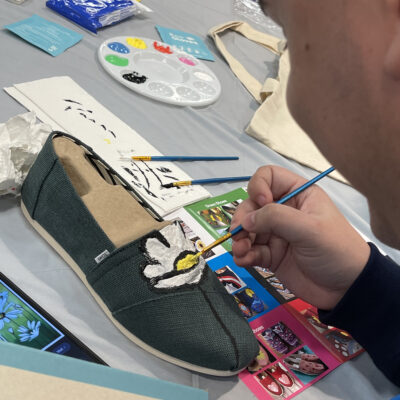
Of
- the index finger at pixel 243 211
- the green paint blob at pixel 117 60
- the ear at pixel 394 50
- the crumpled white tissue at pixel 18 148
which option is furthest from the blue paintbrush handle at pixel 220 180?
the ear at pixel 394 50

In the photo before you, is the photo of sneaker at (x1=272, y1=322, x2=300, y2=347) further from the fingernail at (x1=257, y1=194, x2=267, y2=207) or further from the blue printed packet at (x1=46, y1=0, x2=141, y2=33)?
the blue printed packet at (x1=46, y1=0, x2=141, y2=33)

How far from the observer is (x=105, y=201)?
25.4 inches

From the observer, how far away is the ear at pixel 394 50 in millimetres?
313

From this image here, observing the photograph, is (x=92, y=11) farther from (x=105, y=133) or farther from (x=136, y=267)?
(x=136, y=267)

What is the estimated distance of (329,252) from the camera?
0.62 metres

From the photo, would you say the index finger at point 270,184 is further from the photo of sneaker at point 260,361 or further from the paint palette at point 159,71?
the paint palette at point 159,71

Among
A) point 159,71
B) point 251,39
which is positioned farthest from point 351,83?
point 251,39

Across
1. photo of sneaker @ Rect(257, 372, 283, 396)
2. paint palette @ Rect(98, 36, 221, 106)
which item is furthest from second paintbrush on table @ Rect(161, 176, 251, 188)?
photo of sneaker @ Rect(257, 372, 283, 396)

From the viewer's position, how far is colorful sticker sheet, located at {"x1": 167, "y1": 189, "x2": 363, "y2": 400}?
57 centimetres

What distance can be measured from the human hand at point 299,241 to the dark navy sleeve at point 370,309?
0.02 metres

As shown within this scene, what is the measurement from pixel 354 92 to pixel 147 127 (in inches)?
23.7

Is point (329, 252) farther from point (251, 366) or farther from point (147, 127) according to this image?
point (147, 127)

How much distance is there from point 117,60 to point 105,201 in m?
0.52

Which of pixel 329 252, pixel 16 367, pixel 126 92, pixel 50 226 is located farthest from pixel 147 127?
pixel 16 367
